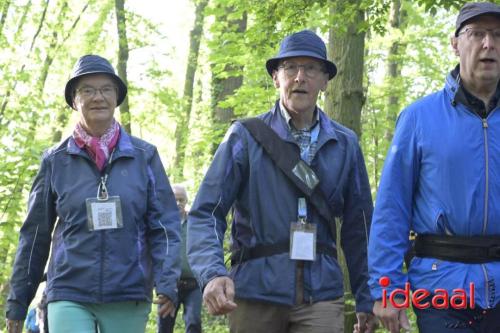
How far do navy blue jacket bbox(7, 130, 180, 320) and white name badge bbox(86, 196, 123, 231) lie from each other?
0.03 m

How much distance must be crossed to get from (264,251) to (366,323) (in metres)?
0.80

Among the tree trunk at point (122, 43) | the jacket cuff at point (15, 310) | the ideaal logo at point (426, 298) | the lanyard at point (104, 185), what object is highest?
the tree trunk at point (122, 43)

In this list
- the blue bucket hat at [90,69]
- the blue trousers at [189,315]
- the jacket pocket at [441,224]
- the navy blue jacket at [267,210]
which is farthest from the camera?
the blue trousers at [189,315]

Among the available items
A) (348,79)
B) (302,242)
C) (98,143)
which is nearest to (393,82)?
(348,79)

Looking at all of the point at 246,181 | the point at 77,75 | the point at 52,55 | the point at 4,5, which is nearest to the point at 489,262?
the point at 246,181

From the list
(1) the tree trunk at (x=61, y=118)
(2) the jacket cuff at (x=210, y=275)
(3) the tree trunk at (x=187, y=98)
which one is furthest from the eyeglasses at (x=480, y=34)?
(3) the tree trunk at (x=187, y=98)

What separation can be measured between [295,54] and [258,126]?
49 centimetres

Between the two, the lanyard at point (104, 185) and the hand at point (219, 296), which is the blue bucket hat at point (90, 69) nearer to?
the lanyard at point (104, 185)

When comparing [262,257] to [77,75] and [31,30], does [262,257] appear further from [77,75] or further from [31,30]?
[31,30]

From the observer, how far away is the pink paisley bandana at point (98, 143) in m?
5.70

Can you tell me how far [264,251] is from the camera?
4805 millimetres

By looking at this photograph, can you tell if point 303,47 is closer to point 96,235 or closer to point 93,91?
point 93,91

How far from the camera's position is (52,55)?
2034 centimetres

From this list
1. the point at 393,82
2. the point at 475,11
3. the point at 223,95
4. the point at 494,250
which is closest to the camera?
the point at 494,250
